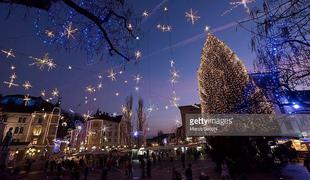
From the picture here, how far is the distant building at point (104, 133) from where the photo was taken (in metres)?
61.3

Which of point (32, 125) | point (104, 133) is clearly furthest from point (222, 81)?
point (104, 133)

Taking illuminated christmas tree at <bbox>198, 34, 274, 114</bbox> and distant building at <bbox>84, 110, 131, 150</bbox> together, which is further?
distant building at <bbox>84, 110, 131, 150</bbox>

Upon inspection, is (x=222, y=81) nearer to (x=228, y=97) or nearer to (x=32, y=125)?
(x=228, y=97)

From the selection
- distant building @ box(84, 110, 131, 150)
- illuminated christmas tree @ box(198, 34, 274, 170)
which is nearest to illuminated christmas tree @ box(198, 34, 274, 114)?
illuminated christmas tree @ box(198, 34, 274, 170)

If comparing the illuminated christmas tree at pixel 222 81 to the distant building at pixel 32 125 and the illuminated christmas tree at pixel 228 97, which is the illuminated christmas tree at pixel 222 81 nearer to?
the illuminated christmas tree at pixel 228 97

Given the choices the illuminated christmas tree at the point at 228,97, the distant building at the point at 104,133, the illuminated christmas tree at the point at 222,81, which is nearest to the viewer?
the illuminated christmas tree at the point at 228,97

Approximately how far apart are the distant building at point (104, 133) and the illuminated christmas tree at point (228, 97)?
1673 inches

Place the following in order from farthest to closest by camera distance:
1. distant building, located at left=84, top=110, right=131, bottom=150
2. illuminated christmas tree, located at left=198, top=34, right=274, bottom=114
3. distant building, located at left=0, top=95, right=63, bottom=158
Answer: distant building, located at left=84, top=110, right=131, bottom=150, distant building, located at left=0, top=95, right=63, bottom=158, illuminated christmas tree, located at left=198, top=34, right=274, bottom=114

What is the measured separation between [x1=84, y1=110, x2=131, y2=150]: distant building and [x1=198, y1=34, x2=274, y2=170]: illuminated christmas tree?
4250 centimetres

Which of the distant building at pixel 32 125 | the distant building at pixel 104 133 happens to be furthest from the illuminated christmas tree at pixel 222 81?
the distant building at pixel 104 133

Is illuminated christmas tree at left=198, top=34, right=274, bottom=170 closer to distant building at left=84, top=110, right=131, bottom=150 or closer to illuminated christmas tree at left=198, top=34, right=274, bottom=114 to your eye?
illuminated christmas tree at left=198, top=34, right=274, bottom=114

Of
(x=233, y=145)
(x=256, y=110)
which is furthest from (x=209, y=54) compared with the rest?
(x=233, y=145)

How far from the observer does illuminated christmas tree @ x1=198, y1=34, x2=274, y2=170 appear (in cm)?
1659

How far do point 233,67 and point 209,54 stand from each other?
2642mm
